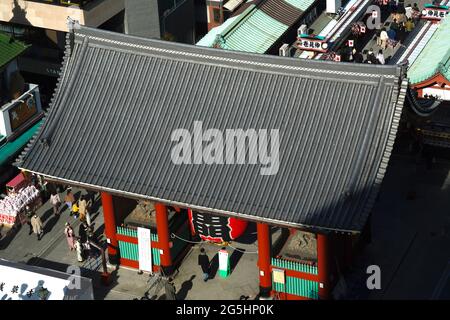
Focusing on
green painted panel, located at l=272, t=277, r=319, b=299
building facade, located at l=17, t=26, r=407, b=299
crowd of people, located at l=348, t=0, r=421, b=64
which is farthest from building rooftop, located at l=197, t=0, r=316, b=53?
green painted panel, located at l=272, t=277, r=319, b=299

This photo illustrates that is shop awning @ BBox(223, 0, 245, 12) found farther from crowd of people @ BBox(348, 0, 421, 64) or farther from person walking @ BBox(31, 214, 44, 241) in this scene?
person walking @ BBox(31, 214, 44, 241)

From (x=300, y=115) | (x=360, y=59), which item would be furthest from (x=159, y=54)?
(x=360, y=59)

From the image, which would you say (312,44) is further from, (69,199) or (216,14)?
(69,199)

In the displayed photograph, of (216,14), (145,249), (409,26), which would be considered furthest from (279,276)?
(409,26)

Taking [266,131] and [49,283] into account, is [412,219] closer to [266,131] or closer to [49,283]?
[266,131]

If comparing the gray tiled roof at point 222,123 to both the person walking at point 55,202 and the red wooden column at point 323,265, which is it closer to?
the red wooden column at point 323,265

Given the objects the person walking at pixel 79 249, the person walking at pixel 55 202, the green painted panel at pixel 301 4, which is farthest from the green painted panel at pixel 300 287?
the green painted panel at pixel 301 4
